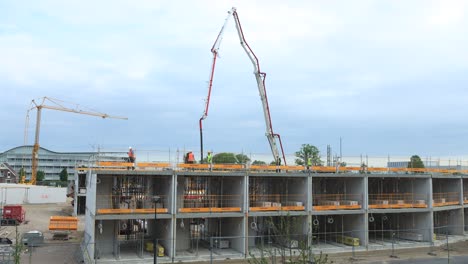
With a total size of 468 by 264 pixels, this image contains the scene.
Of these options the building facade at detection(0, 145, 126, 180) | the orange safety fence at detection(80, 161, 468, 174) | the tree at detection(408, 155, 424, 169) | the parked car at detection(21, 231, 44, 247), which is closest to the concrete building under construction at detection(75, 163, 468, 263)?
the orange safety fence at detection(80, 161, 468, 174)

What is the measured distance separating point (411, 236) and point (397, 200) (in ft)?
11.1

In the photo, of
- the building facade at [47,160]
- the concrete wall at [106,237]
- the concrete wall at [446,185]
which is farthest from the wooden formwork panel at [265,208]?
the building facade at [47,160]

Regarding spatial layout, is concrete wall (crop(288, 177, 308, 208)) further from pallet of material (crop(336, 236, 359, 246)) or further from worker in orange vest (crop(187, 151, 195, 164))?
worker in orange vest (crop(187, 151, 195, 164))

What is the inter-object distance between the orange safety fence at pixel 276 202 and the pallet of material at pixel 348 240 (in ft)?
16.0

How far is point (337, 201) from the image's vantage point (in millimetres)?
35125

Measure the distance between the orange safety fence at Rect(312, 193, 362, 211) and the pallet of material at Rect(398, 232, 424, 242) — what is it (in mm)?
6697

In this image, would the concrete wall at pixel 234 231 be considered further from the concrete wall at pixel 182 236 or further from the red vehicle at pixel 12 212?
the red vehicle at pixel 12 212

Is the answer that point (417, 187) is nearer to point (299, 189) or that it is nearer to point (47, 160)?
point (299, 189)

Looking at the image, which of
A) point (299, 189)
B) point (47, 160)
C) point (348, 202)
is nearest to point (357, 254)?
point (348, 202)

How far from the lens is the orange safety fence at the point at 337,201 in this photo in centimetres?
3416

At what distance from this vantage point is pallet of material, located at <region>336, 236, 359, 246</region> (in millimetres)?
33953

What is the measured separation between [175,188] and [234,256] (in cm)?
633

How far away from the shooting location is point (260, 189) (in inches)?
1443

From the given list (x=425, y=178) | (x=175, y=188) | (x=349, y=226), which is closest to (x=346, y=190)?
(x=349, y=226)
